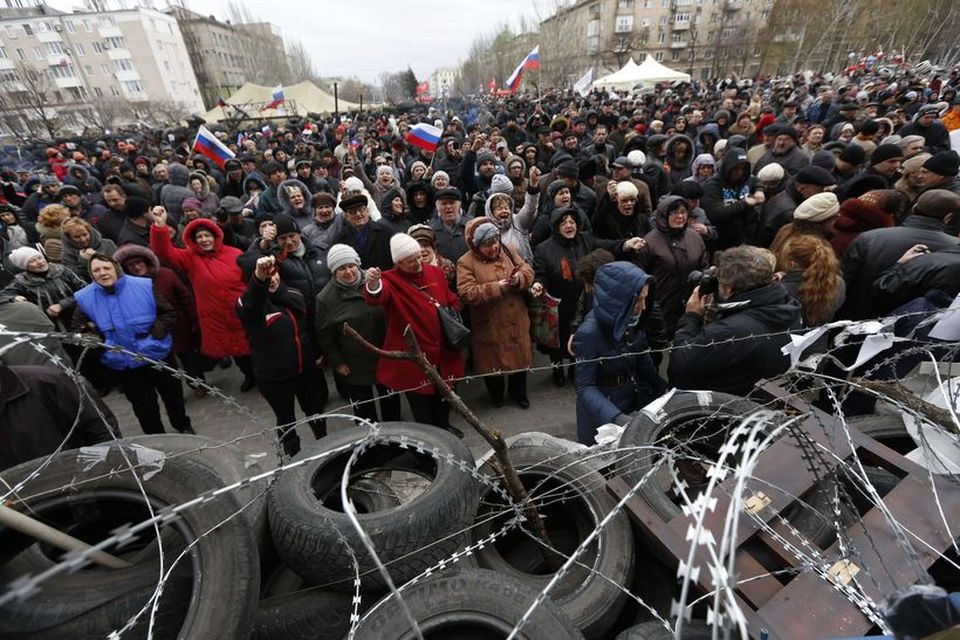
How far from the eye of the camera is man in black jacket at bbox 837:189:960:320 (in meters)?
3.55

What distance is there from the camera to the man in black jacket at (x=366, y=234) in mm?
4914

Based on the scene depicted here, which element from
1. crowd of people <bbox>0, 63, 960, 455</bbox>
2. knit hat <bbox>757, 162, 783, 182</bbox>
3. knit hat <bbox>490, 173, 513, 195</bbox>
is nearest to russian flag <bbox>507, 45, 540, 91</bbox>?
crowd of people <bbox>0, 63, 960, 455</bbox>

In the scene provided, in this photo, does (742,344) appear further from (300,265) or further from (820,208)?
(300,265)

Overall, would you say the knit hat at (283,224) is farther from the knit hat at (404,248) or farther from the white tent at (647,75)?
the white tent at (647,75)

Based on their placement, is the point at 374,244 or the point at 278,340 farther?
the point at 374,244

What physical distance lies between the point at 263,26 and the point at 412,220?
11669 centimetres

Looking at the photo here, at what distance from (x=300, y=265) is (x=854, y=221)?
18.4ft

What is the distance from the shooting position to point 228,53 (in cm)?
8244

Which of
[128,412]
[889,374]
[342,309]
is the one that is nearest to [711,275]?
[889,374]

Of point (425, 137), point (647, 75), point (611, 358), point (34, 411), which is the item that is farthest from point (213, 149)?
point (647, 75)

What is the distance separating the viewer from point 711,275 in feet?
10.3

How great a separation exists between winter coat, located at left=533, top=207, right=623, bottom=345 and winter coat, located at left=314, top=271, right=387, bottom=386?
1850 mm

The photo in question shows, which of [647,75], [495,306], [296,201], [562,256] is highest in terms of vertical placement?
[647,75]

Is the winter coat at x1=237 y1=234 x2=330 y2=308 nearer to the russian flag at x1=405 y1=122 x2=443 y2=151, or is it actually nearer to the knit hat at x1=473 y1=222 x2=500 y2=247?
the knit hat at x1=473 y1=222 x2=500 y2=247
